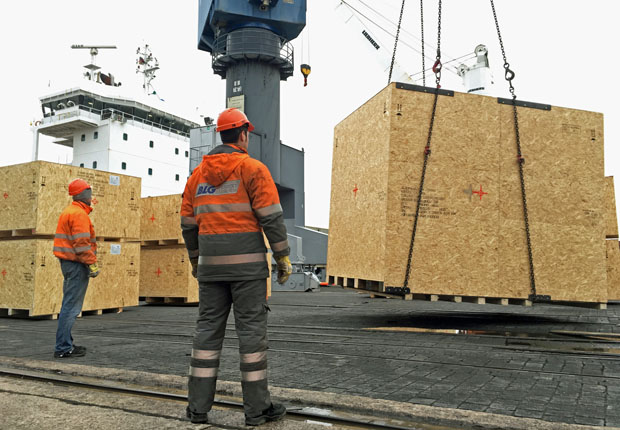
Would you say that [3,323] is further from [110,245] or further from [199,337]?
[199,337]

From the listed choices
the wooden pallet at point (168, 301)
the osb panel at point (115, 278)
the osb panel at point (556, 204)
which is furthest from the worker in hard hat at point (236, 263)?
the wooden pallet at point (168, 301)

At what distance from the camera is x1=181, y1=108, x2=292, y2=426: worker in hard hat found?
2914mm

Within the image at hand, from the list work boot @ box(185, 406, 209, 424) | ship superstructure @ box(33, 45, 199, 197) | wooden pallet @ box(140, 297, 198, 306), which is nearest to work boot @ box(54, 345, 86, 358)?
work boot @ box(185, 406, 209, 424)

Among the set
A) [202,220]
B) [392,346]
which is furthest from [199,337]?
[392,346]

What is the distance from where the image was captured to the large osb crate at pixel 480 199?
6.56 meters

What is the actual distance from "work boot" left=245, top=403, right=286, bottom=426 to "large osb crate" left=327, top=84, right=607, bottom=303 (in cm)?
368

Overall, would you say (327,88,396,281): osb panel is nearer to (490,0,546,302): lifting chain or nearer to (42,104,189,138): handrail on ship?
(490,0,546,302): lifting chain

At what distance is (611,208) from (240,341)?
39.4ft

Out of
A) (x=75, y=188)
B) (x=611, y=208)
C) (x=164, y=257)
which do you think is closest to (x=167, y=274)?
(x=164, y=257)

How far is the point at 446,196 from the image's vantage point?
21.9 feet

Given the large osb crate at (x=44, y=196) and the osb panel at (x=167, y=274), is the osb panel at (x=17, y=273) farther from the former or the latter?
the osb panel at (x=167, y=274)

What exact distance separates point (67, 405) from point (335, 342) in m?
3.31

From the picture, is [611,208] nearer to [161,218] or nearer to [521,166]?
[521,166]

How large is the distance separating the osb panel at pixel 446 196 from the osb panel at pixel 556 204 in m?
0.23
